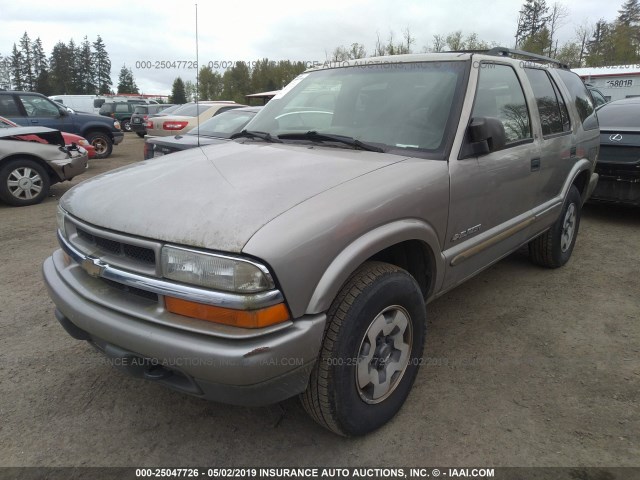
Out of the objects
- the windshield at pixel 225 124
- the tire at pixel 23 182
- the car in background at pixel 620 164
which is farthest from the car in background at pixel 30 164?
the car in background at pixel 620 164

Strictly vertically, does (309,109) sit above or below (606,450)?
above

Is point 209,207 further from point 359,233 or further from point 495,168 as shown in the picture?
point 495,168

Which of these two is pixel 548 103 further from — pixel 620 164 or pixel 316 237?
pixel 316 237

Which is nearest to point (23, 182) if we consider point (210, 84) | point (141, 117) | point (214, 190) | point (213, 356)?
point (214, 190)

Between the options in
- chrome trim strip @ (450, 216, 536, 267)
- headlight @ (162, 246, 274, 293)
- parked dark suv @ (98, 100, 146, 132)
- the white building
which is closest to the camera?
headlight @ (162, 246, 274, 293)

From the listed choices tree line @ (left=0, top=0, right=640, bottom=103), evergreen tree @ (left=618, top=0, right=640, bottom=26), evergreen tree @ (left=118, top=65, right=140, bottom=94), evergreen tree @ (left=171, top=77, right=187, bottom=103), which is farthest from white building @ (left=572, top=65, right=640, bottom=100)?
evergreen tree @ (left=118, top=65, right=140, bottom=94)

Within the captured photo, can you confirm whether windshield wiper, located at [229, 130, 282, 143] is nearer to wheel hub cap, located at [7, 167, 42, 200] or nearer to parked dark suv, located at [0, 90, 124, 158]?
wheel hub cap, located at [7, 167, 42, 200]

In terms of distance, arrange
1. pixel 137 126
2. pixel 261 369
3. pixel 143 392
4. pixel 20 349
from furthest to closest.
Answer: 1. pixel 137 126
2. pixel 20 349
3. pixel 143 392
4. pixel 261 369

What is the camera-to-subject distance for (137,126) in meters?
21.4

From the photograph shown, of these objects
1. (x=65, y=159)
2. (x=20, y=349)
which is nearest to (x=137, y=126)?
(x=65, y=159)

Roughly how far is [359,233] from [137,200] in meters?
1.02

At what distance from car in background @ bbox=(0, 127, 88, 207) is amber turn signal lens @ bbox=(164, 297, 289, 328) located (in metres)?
6.87

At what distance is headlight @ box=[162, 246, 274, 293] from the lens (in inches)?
66.3

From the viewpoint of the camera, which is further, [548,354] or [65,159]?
[65,159]
